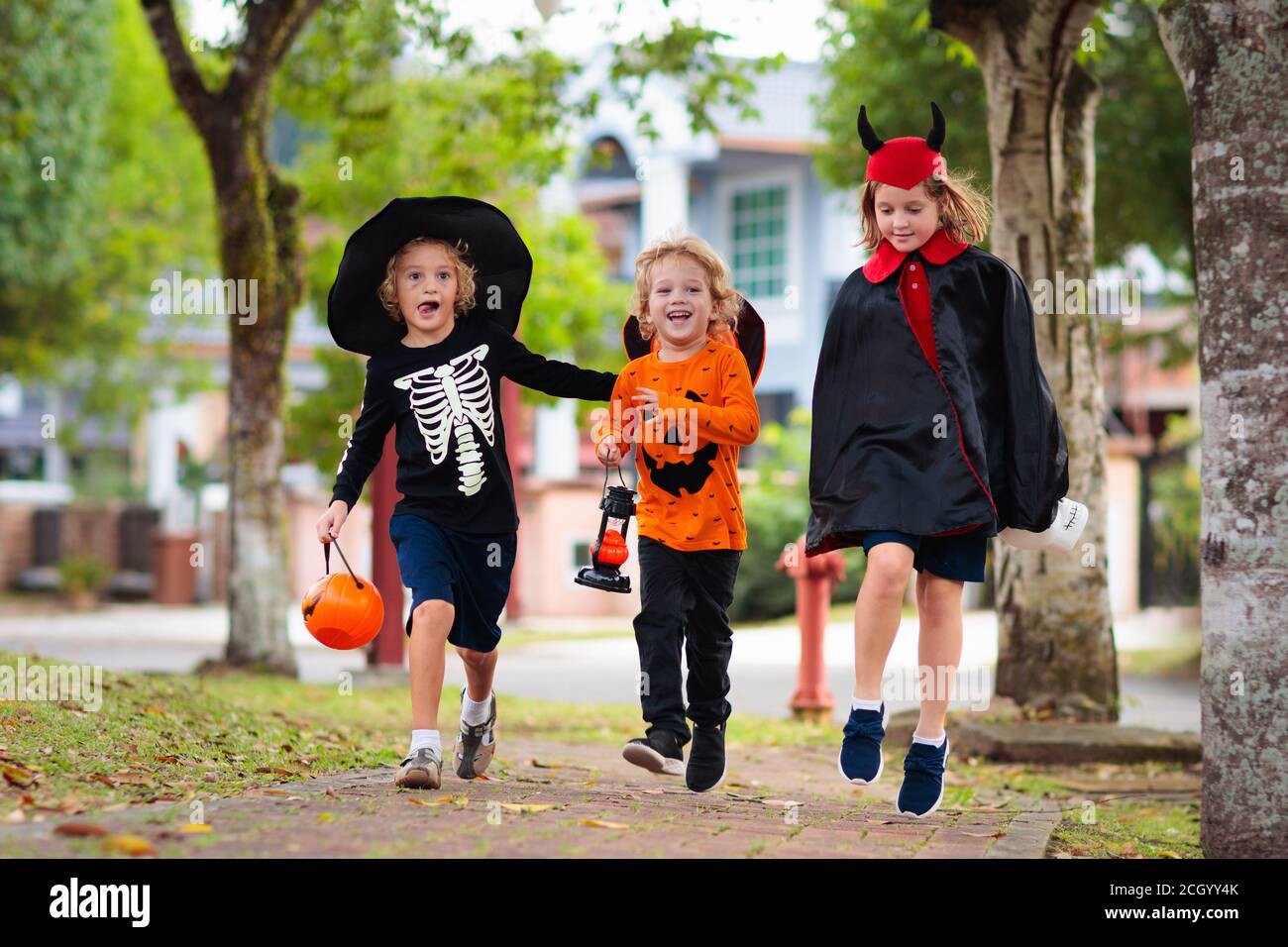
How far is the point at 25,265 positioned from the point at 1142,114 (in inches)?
638

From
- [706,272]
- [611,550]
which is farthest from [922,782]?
[706,272]

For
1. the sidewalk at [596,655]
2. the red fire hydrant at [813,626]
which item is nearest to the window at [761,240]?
the sidewalk at [596,655]

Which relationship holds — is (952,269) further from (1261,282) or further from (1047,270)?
(1047,270)

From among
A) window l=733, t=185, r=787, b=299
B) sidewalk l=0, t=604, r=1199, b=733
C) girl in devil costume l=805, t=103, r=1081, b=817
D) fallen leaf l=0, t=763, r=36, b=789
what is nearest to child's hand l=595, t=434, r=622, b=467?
girl in devil costume l=805, t=103, r=1081, b=817

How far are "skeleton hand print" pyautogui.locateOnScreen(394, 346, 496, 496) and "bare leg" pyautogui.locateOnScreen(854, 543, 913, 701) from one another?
1.38 metres

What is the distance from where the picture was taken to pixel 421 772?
5.16 meters

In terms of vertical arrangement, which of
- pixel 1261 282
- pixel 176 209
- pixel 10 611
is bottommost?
pixel 10 611

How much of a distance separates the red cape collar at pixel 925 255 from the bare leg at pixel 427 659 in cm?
182

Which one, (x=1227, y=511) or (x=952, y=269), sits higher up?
(x=952, y=269)

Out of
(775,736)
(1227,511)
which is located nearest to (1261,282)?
(1227,511)

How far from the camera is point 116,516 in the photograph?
27.7 meters

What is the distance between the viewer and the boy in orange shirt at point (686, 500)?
5465 mm

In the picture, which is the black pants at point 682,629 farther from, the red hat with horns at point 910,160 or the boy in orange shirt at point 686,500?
the red hat with horns at point 910,160

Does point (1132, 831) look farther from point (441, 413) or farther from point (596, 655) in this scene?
point (596, 655)
